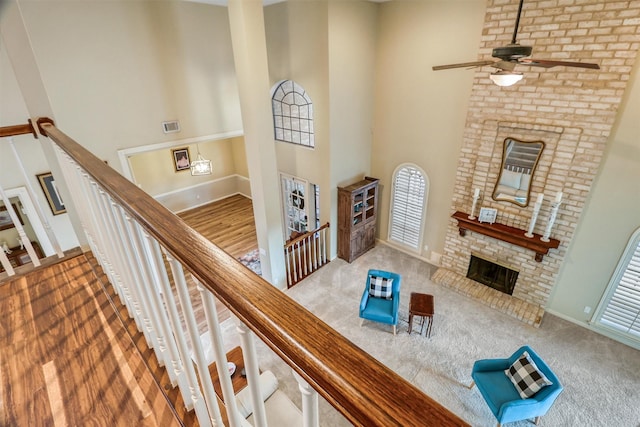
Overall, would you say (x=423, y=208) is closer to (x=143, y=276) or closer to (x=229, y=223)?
(x=229, y=223)

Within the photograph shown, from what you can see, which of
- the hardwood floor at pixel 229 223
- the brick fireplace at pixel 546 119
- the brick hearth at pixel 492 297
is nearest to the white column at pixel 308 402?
the brick fireplace at pixel 546 119

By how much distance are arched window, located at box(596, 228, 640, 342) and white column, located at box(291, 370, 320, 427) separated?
550 cm

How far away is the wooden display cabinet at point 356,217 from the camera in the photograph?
6.13 metres

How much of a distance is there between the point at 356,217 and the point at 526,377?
3741 mm

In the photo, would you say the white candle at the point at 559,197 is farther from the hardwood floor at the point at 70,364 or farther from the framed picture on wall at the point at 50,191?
the framed picture on wall at the point at 50,191


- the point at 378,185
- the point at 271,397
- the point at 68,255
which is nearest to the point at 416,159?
the point at 378,185

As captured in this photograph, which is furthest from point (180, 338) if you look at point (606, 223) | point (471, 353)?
point (606, 223)

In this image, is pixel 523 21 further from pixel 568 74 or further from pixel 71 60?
pixel 71 60

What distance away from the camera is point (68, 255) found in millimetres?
2309

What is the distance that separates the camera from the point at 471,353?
14.8ft

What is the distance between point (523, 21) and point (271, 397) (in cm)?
548

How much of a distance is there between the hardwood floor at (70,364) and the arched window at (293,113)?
4795 millimetres

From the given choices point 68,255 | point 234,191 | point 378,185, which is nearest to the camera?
point 68,255

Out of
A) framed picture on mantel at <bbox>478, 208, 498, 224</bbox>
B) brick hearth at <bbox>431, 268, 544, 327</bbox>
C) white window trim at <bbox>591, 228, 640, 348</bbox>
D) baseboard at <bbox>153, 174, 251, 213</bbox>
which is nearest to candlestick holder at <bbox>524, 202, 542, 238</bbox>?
framed picture on mantel at <bbox>478, 208, 498, 224</bbox>
